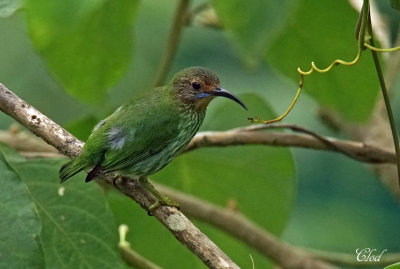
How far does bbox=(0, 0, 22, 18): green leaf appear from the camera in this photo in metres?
2.24

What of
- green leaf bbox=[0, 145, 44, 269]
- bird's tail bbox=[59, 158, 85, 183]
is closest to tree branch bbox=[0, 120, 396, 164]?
bird's tail bbox=[59, 158, 85, 183]

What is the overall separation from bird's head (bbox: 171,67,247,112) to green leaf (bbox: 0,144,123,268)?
75 cm

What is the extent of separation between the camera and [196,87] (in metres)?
3.32

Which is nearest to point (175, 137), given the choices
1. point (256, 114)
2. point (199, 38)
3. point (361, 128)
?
point (256, 114)

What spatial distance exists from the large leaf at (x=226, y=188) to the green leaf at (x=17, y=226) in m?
1.09

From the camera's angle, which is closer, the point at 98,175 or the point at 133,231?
the point at 98,175

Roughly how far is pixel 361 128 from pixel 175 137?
108 cm

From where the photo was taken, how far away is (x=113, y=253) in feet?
8.09

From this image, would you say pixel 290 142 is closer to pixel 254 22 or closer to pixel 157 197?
pixel 157 197

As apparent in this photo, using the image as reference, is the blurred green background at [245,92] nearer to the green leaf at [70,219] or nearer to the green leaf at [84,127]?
the green leaf at [84,127]

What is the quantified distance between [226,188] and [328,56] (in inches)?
31.7

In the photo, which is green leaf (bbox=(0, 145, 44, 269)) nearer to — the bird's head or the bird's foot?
the bird's foot

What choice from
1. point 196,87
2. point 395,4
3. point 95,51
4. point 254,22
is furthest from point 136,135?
point 395,4

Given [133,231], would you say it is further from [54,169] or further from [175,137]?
[54,169]
